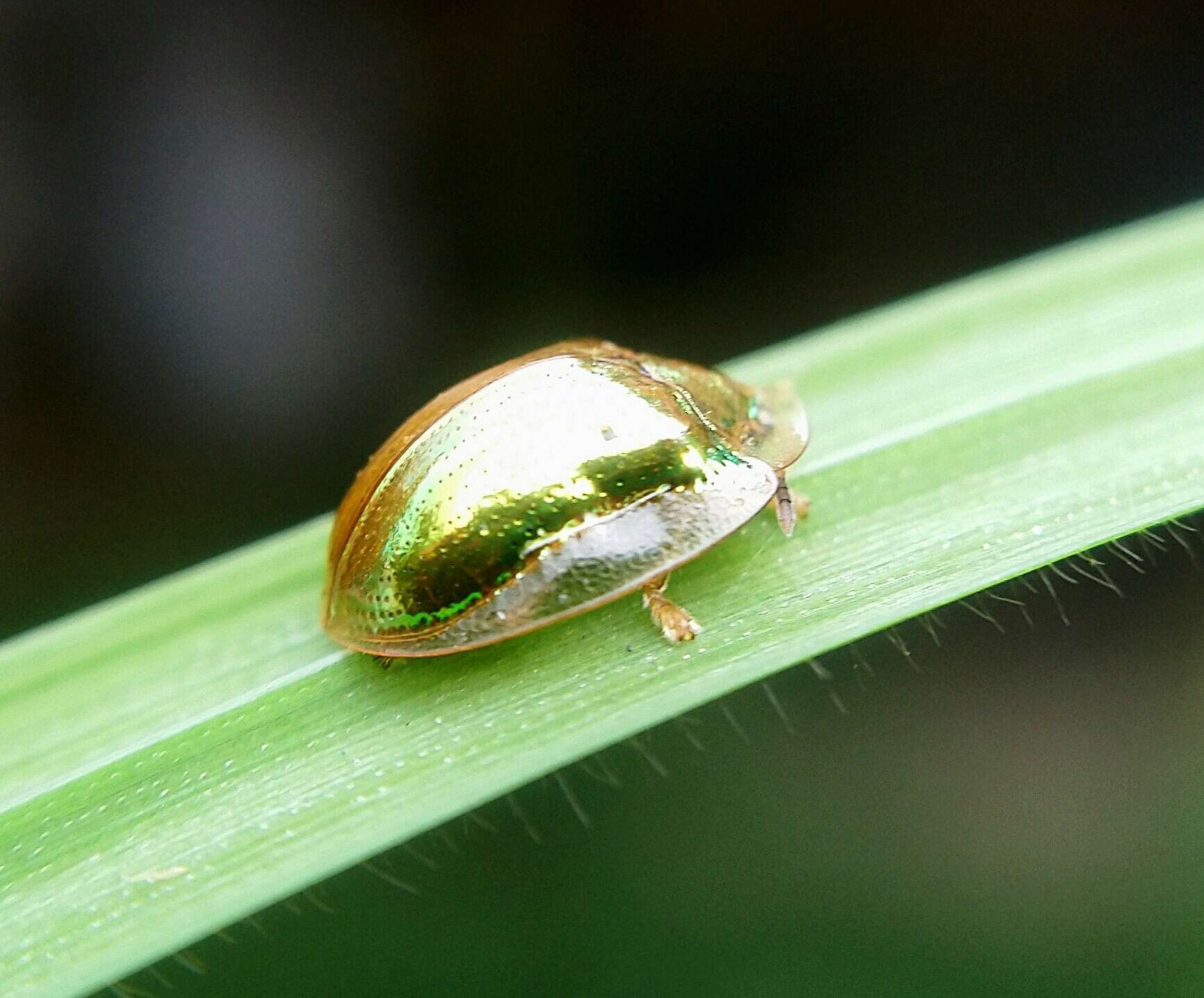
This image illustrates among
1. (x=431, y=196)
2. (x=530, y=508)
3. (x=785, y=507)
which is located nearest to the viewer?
(x=530, y=508)

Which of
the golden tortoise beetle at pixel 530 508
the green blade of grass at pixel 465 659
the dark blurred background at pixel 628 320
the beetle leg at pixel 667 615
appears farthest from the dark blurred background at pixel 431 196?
the beetle leg at pixel 667 615

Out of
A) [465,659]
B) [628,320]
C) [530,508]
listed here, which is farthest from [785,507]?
[628,320]

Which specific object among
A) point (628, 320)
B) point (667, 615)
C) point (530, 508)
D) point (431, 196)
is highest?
point (431, 196)

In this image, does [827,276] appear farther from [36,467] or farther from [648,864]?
[36,467]

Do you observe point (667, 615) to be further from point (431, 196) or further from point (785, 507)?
point (431, 196)

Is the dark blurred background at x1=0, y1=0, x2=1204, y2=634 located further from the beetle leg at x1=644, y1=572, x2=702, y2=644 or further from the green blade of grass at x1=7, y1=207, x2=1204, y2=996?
the beetle leg at x1=644, y1=572, x2=702, y2=644

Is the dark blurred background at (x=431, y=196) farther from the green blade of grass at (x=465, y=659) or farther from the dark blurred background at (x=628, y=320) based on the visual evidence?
the green blade of grass at (x=465, y=659)

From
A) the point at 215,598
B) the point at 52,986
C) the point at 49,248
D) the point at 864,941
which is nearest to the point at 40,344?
the point at 49,248
